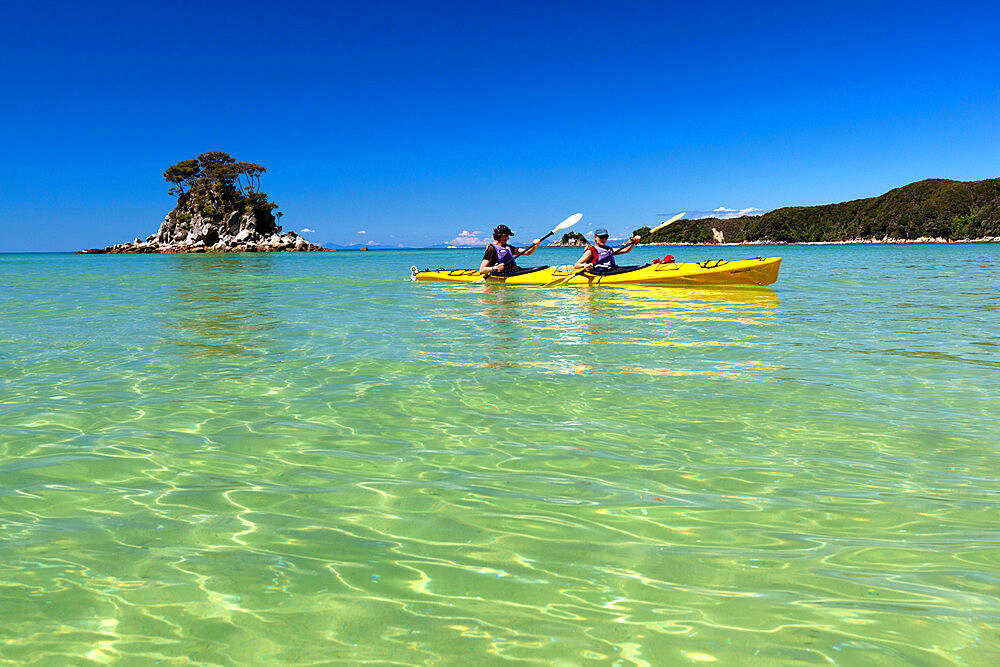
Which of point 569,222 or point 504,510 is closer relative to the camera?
point 504,510

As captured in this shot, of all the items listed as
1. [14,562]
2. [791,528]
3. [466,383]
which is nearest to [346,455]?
[14,562]

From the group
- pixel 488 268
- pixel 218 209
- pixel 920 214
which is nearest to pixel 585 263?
pixel 488 268

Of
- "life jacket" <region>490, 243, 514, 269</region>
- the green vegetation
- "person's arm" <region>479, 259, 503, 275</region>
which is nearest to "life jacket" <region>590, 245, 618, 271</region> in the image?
"life jacket" <region>490, 243, 514, 269</region>

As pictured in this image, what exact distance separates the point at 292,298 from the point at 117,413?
40.9ft

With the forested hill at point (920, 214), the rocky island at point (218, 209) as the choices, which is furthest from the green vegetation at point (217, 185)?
the forested hill at point (920, 214)

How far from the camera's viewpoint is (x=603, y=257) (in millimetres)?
17297

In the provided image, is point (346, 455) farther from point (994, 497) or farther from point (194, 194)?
point (194, 194)

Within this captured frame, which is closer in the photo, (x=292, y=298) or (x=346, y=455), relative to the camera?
(x=346, y=455)

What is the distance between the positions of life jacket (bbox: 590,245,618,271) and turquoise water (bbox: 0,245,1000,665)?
10.6 meters

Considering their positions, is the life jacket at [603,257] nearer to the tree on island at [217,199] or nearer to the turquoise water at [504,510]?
the turquoise water at [504,510]

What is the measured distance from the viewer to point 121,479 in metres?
3.30

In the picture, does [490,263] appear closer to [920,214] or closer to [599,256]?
[599,256]

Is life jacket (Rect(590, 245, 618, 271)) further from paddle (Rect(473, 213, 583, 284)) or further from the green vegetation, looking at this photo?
the green vegetation

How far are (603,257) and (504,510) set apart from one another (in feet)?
49.8
